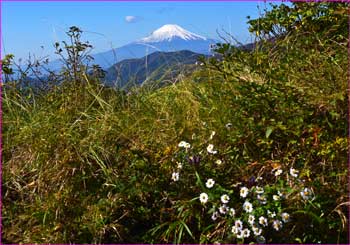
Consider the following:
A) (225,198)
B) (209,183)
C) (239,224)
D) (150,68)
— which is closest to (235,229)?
(239,224)

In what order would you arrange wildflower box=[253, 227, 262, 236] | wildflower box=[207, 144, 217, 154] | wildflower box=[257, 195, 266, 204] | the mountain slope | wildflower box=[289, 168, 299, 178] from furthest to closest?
the mountain slope → wildflower box=[207, 144, 217, 154] → wildflower box=[289, 168, 299, 178] → wildflower box=[257, 195, 266, 204] → wildflower box=[253, 227, 262, 236]

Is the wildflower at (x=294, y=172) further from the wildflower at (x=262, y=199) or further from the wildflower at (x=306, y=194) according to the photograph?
the wildflower at (x=262, y=199)

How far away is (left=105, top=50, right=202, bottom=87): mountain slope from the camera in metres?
4.33

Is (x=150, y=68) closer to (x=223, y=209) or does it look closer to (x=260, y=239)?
(x=223, y=209)

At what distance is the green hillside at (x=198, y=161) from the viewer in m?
2.70

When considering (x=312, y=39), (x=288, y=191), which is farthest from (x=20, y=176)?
(x=312, y=39)

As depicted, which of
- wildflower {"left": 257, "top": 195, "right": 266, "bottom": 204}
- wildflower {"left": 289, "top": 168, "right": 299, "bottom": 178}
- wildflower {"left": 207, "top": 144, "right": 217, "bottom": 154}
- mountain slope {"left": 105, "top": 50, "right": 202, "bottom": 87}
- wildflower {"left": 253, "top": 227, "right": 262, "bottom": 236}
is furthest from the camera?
mountain slope {"left": 105, "top": 50, "right": 202, "bottom": 87}

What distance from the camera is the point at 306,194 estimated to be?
2.66 m

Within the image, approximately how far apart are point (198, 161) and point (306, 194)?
1.80ft

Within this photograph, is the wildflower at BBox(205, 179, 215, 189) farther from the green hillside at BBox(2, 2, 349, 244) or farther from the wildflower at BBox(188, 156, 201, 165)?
the wildflower at BBox(188, 156, 201, 165)

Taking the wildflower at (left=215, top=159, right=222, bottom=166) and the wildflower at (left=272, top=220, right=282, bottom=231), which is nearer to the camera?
the wildflower at (left=272, top=220, right=282, bottom=231)

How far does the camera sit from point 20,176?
3143 mm

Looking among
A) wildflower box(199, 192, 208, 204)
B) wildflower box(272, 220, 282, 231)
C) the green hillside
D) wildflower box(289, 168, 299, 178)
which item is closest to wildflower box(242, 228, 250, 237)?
the green hillside

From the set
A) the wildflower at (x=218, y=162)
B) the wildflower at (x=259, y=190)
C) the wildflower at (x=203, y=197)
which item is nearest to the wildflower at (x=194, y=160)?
the wildflower at (x=218, y=162)
